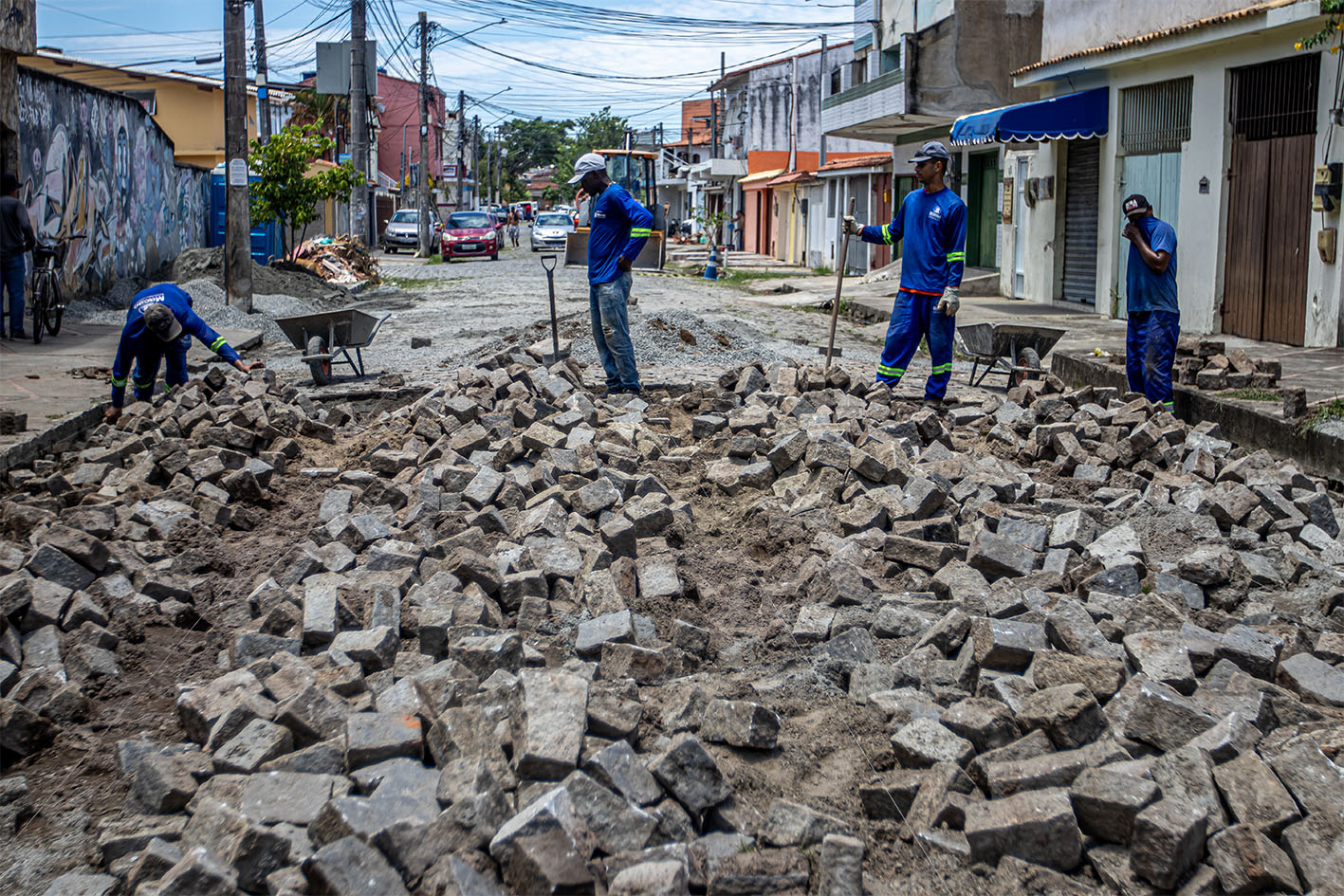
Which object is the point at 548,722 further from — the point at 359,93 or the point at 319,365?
the point at 359,93

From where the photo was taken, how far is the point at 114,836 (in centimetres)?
294

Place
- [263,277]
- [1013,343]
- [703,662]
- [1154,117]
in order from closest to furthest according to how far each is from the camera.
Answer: [703,662]
[1013,343]
[1154,117]
[263,277]

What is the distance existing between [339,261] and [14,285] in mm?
12180

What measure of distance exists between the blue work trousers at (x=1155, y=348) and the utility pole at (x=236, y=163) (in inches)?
492

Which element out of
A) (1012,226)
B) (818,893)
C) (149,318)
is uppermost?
(1012,226)

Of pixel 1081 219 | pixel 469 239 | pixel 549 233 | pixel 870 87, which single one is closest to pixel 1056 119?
pixel 1081 219

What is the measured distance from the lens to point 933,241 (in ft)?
28.9

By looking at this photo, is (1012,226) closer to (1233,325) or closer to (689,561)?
(1233,325)

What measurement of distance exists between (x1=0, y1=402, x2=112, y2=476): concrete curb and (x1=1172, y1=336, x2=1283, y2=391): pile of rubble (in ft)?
26.4

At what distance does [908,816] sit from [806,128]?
59.3 meters

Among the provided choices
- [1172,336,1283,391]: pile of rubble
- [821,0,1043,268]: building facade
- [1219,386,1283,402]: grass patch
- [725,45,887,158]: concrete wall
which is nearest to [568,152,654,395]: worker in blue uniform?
[1172,336,1283,391]: pile of rubble

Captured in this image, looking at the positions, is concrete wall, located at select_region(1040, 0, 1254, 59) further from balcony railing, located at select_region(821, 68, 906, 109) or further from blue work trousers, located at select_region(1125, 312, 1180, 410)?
blue work trousers, located at select_region(1125, 312, 1180, 410)

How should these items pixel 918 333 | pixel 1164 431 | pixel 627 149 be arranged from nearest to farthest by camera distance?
pixel 1164 431
pixel 918 333
pixel 627 149

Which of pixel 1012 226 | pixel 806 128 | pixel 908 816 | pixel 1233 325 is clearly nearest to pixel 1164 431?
pixel 908 816
